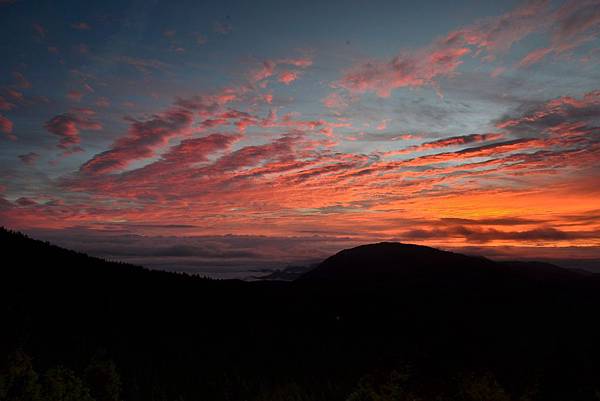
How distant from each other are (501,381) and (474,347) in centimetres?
1105

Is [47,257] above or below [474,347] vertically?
above

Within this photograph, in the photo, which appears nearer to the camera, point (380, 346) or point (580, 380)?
point (580, 380)

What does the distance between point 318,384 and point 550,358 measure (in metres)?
13.6

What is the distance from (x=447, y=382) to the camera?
18469 mm

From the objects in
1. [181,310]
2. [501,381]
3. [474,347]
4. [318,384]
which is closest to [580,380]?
[501,381]

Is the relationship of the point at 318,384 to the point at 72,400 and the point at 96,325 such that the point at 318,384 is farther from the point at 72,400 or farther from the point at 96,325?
the point at 96,325

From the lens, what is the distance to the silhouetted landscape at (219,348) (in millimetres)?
18109

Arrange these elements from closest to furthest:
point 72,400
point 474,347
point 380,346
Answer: point 72,400 < point 474,347 < point 380,346

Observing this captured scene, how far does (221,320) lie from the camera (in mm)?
43281

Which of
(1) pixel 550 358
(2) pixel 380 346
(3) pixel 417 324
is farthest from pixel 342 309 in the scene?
(1) pixel 550 358

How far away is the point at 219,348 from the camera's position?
105ft

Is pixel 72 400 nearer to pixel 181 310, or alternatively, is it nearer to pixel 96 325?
pixel 96 325

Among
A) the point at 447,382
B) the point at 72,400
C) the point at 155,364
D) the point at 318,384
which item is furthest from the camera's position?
the point at 155,364

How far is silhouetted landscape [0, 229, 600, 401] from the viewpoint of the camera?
18109mm
